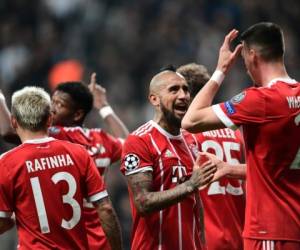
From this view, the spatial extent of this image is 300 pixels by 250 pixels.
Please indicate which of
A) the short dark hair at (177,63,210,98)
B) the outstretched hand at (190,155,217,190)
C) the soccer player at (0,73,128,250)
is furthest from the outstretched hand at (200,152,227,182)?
the soccer player at (0,73,128,250)

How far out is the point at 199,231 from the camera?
8094mm

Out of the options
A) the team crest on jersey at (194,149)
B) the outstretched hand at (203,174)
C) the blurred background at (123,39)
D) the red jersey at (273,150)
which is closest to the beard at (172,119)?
the team crest on jersey at (194,149)

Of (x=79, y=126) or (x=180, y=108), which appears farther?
(x=79, y=126)

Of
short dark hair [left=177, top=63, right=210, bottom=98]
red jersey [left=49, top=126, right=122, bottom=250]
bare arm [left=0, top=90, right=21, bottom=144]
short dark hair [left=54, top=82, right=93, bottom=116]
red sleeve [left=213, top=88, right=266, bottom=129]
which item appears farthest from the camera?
short dark hair [left=54, top=82, right=93, bottom=116]

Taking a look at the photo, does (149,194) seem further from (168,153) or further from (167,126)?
(167,126)

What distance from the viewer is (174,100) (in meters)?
8.20

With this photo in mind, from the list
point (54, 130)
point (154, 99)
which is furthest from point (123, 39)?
point (154, 99)

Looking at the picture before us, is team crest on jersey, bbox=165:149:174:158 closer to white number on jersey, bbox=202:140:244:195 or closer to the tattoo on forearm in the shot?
the tattoo on forearm

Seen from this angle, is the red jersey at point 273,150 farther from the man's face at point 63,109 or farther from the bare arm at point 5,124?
the man's face at point 63,109

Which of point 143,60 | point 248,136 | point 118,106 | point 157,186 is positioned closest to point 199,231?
point 157,186

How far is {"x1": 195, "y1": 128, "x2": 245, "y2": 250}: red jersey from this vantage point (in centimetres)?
876

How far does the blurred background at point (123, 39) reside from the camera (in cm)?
1767

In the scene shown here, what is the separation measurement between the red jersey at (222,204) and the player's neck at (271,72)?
1.51m

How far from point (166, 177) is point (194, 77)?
1504mm
